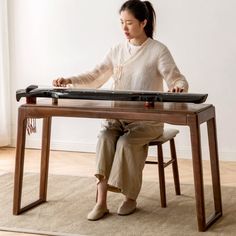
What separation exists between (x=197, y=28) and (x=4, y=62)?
153 centimetres

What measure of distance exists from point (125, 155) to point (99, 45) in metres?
1.77

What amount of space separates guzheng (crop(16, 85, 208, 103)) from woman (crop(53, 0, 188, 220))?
139 millimetres

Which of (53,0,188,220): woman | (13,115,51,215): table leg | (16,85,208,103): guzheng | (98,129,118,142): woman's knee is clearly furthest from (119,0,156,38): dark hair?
(13,115,51,215): table leg

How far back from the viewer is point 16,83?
5.09 metres

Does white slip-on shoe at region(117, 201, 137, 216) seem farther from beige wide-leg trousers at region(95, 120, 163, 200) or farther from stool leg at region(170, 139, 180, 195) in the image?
stool leg at region(170, 139, 180, 195)

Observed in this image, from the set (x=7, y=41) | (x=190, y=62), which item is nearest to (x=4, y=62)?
(x=7, y=41)

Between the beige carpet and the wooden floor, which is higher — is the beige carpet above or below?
below

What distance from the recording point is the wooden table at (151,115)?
291cm

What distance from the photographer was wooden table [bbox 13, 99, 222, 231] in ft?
9.56

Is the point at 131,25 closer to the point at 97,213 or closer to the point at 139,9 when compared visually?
the point at 139,9

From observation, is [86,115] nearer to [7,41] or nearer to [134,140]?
[134,140]

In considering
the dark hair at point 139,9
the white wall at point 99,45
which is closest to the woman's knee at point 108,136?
the dark hair at point 139,9

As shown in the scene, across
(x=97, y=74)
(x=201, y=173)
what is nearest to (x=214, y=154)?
(x=201, y=173)

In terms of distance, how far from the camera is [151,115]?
294 centimetres
